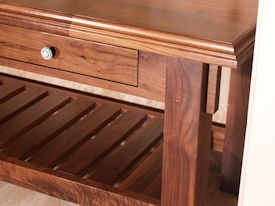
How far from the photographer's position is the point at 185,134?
106 cm

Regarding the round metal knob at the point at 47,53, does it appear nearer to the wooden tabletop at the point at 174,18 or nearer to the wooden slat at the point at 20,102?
the wooden tabletop at the point at 174,18

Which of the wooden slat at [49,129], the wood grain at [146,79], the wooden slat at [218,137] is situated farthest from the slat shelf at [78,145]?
the wood grain at [146,79]

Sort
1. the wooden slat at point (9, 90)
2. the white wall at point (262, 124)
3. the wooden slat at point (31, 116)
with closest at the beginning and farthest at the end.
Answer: the white wall at point (262, 124) → the wooden slat at point (31, 116) → the wooden slat at point (9, 90)

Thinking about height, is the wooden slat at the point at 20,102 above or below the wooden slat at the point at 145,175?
above

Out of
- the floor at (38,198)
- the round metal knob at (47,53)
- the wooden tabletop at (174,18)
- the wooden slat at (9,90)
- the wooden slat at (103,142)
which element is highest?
the wooden tabletop at (174,18)

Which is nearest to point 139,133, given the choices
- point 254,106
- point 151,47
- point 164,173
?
point 164,173

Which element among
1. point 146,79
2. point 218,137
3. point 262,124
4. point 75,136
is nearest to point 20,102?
point 75,136

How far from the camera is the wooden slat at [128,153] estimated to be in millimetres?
1429

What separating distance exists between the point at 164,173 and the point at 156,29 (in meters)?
0.28

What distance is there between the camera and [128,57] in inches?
41.4

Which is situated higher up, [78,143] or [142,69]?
[142,69]

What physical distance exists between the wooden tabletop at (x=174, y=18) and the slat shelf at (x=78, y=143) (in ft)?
1.32

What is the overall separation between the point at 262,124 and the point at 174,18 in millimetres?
256

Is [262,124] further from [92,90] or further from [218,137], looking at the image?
[92,90]
